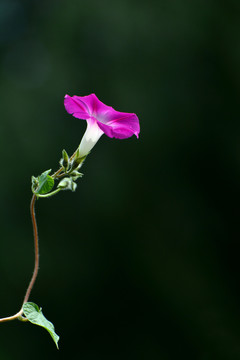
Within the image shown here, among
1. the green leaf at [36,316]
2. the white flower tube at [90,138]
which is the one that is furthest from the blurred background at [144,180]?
the green leaf at [36,316]

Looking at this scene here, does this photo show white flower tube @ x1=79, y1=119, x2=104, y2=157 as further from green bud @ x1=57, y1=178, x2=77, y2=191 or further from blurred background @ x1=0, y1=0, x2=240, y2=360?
blurred background @ x1=0, y1=0, x2=240, y2=360

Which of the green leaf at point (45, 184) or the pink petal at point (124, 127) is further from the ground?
the pink petal at point (124, 127)

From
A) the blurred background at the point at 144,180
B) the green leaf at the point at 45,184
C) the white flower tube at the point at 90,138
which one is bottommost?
the blurred background at the point at 144,180

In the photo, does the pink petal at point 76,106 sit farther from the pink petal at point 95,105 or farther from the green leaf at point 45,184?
the green leaf at point 45,184

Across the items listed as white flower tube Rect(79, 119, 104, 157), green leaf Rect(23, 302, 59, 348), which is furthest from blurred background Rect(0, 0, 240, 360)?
green leaf Rect(23, 302, 59, 348)

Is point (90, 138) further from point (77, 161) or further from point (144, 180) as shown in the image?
point (144, 180)

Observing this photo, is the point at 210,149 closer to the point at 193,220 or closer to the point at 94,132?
the point at 193,220
